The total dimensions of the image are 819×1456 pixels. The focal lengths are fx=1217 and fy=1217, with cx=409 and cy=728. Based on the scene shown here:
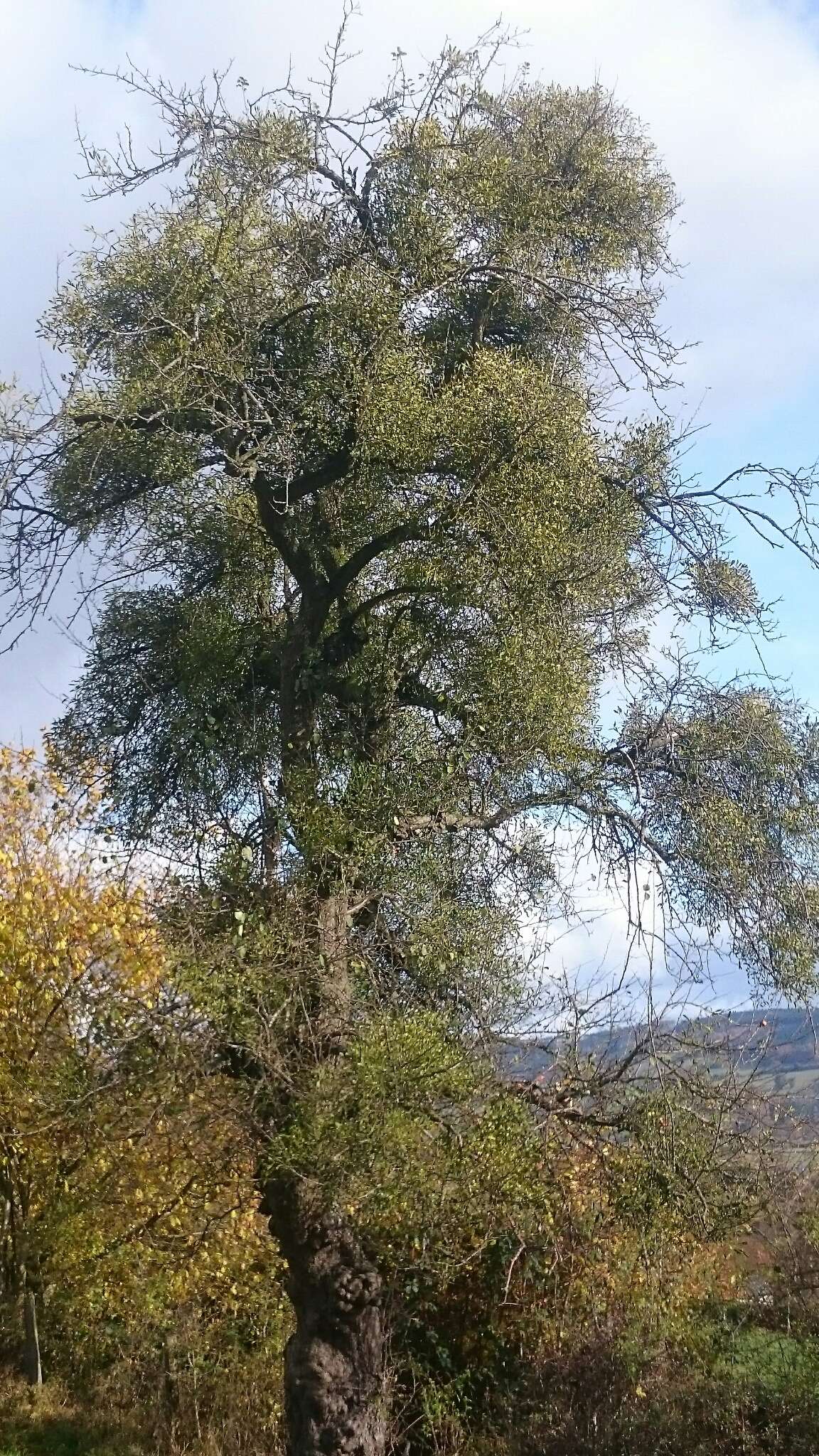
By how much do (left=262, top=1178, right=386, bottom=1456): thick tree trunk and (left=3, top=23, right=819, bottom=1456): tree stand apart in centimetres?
3

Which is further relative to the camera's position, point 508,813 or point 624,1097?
point 508,813

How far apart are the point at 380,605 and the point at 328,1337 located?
555cm

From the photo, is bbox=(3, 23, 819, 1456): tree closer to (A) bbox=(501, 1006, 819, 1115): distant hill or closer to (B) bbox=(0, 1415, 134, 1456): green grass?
(A) bbox=(501, 1006, 819, 1115): distant hill

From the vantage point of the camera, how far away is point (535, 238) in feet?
31.6

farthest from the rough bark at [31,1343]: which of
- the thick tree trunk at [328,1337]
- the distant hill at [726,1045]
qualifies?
the distant hill at [726,1045]

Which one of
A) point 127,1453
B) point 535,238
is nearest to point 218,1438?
point 127,1453

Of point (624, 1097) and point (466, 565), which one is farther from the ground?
point (466, 565)

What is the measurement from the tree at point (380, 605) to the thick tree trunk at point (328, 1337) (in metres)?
0.03

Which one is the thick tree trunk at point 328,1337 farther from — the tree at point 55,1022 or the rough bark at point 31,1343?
the rough bark at point 31,1343

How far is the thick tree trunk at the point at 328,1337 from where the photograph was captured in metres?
8.34

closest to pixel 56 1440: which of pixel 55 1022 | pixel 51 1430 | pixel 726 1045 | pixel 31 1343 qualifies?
pixel 51 1430

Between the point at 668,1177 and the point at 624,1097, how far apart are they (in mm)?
632

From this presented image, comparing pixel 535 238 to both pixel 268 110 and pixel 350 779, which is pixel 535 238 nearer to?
pixel 268 110

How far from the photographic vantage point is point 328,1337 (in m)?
8.59
